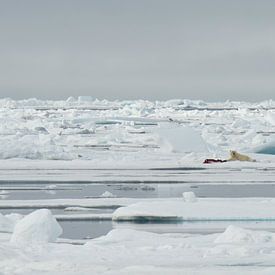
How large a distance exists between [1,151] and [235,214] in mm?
11033

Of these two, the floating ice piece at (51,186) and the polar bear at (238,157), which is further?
the polar bear at (238,157)

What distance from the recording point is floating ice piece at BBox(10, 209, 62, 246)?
7.18 meters

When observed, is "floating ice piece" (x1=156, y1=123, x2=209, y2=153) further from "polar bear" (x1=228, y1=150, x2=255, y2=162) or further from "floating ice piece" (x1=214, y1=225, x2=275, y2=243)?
"floating ice piece" (x1=214, y1=225, x2=275, y2=243)

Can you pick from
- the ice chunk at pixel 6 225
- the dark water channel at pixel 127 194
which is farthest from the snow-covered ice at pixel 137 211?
the dark water channel at pixel 127 194

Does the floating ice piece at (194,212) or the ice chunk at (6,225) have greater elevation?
the floating ice piece at (194,212)

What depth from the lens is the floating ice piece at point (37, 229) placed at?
718 cm

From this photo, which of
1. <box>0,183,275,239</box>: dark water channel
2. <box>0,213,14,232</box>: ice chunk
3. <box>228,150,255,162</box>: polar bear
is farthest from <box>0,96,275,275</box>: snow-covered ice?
<box>228,150,255,162</box>: polar bear

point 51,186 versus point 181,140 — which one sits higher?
point 181,140

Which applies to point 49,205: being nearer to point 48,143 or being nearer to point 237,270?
point 237,270

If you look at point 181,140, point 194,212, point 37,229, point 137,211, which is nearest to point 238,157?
point 181,140

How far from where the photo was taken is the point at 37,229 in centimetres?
727

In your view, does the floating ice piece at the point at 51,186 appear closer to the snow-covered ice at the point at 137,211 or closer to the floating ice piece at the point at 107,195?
the snow-covered ice at the point at 137,211

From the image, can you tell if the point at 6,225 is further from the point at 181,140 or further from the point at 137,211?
the point at 181,140

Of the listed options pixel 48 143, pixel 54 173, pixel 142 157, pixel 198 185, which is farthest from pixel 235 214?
pixel 48 143
